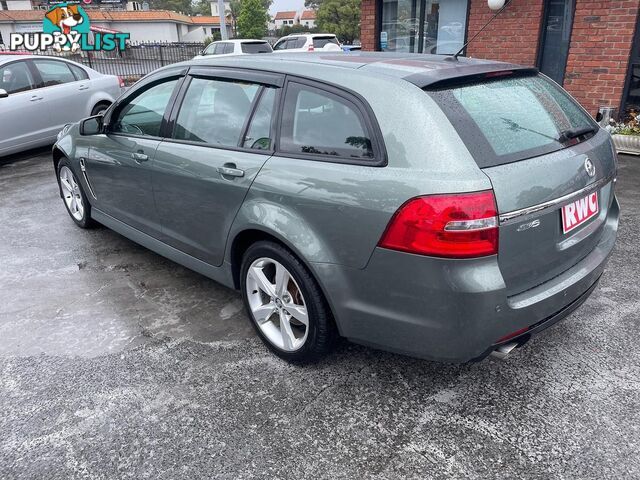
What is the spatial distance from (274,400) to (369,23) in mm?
9592

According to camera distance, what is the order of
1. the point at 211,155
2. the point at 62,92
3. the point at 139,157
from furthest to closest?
the point at 62,92 → the point at 139,157 → the point at 211,155

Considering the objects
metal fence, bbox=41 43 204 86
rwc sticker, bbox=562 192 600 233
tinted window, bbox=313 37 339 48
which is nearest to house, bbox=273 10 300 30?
metal fence, bbox=41 43 204 86

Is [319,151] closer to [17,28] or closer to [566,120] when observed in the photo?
[566,120]

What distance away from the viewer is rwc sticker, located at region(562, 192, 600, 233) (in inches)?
91.7

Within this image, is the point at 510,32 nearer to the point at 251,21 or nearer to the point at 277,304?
the point at 277,304

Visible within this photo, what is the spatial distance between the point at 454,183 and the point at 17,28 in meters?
72.0

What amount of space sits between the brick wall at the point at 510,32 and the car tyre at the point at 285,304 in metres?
7.43

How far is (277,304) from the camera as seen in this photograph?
2.81m

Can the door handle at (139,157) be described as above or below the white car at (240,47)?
below

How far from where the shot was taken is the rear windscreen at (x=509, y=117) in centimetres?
217

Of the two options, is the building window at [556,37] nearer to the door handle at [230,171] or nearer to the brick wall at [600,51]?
the brick wall at [600,51]

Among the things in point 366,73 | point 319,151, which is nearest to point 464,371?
point 319,151

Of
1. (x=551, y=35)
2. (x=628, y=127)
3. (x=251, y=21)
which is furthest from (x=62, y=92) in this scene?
(x=251, y=21)

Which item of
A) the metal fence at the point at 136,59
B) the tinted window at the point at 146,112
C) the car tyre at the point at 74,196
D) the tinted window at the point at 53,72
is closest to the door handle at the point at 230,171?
the tinted window at the point at 146,112
